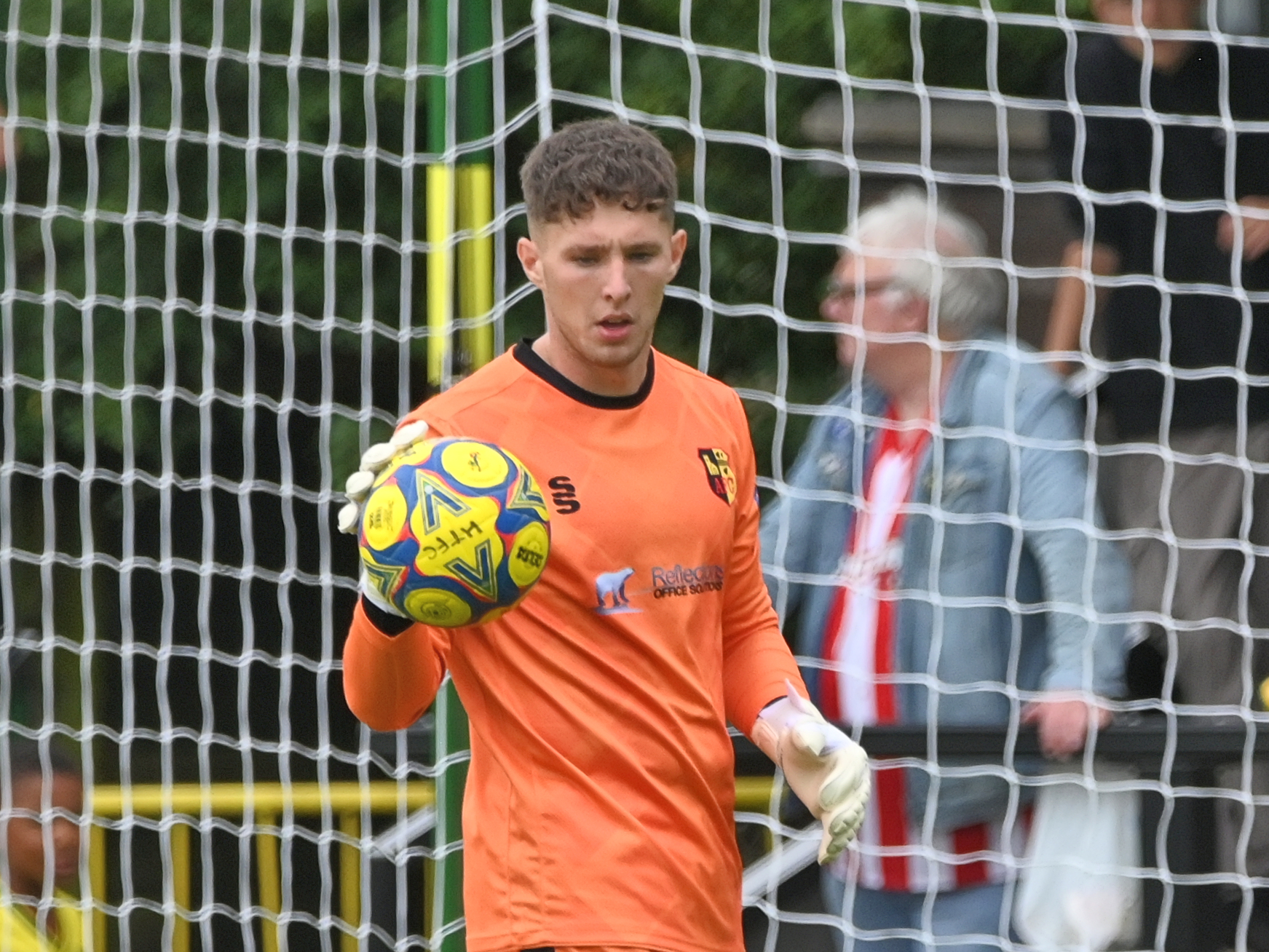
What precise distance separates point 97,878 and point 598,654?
2.75m

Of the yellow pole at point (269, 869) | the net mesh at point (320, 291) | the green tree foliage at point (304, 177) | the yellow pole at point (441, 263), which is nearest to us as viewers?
the yellow pole at point (441, 263)

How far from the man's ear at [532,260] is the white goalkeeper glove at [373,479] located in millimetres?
325

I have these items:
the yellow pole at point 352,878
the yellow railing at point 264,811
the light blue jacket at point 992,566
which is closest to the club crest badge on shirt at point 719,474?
the light blue jacket at point 992,566

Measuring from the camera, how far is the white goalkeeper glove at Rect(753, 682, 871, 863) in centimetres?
274

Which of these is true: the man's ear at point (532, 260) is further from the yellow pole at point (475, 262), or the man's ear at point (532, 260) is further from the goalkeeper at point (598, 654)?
the yellow pole at point (475, 262)

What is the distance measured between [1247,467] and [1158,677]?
57 centimetres

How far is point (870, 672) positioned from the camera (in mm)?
4094

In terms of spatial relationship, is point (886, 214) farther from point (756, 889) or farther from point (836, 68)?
point (756, 889)

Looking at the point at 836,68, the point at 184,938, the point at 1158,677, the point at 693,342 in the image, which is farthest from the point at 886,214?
the point at 184,938

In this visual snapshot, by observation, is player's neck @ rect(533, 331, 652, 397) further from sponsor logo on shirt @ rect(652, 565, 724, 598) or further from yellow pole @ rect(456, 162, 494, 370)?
yellow pole @ rect(456, 162, 494, 370)

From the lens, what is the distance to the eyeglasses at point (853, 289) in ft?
13.6

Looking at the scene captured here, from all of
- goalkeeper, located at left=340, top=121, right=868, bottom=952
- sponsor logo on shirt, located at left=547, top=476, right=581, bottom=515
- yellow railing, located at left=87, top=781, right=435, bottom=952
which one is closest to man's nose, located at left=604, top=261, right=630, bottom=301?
goalkeeper, located at left=340, top=121, right=868, bottom=952

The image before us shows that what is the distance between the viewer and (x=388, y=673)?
2.82 metres

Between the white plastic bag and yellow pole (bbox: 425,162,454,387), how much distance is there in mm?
1592
